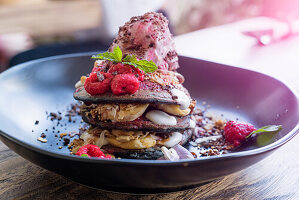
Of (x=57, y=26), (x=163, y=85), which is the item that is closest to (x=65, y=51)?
(x=57, y=26)

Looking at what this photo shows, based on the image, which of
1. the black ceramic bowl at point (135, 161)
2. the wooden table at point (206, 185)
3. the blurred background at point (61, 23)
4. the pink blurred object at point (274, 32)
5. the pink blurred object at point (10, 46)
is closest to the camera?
the black ceramic bowl at point (135, 161)

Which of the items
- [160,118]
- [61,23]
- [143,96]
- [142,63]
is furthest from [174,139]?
[61,23]

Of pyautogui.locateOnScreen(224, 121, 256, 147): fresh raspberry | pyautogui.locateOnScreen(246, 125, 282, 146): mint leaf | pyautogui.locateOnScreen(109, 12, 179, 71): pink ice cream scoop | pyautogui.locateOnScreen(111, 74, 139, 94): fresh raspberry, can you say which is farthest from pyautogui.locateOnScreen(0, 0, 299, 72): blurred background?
pyautogui.locateOnScreen(246, 125, 282, 146): mint leaf

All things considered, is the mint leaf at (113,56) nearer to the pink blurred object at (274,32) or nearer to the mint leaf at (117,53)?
the mint leaf at (117,53)

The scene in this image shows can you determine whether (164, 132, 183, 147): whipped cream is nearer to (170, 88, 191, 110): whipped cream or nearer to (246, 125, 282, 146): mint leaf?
(170, 88, 191, 110): whipped cream

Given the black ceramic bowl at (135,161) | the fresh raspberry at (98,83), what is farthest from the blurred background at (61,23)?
the fresh raspberry at (98,83)

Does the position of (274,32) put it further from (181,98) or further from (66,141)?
(66,141)
